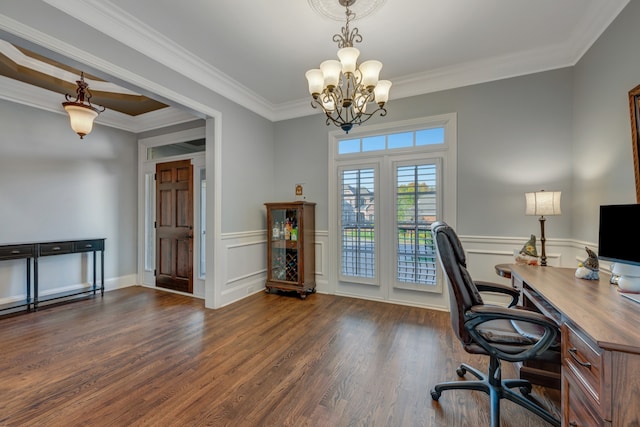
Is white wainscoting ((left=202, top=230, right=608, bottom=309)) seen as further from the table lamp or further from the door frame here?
the door frame

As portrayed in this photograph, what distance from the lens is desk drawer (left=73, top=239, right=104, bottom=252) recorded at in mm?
3736

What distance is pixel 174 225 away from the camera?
170 inches

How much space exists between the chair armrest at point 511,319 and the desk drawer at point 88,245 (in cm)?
476

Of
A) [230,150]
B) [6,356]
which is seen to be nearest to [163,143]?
[230,150]

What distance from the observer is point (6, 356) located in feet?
7.49

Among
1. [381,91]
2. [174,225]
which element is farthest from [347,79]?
[174,225]

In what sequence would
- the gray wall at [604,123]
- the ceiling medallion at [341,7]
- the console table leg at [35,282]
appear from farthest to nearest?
the console table leg at [35,282], the ceiling medallion at [341,7], the gray wall at [604,123]

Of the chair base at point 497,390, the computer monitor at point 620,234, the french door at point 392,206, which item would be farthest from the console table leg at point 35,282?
the computer monitor at point 620,234

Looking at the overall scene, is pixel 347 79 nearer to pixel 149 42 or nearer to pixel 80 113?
pixel 149 42

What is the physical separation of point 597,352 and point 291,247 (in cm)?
341

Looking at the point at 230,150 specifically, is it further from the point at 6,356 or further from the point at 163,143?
the point at 6,356

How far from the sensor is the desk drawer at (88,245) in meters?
3.74

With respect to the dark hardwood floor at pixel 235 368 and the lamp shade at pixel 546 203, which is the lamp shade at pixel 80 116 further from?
the lamp shade at pixel 546 203

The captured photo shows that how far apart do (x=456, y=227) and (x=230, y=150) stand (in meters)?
3.15
